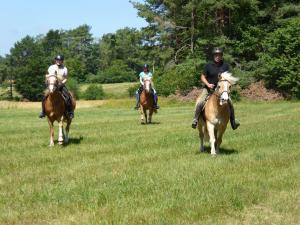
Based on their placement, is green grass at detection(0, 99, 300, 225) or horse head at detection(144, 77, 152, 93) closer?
green grass at detection(0, 99, 300, 225)

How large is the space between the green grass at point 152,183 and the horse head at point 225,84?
4.78ft

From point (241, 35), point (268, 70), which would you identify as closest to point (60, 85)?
point (268, 70)

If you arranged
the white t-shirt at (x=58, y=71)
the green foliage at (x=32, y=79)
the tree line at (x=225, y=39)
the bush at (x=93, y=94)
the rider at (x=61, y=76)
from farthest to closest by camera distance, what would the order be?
the green foliage at (x=32, y=79) → the bush at (x=93, y=94) → the tree line at (x=225, y=39) → the rider at (x=61, y=76) → the white t-shirt at (x=58, y=71)

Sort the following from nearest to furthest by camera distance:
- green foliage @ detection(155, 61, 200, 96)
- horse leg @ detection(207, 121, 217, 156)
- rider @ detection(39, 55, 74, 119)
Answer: horse leg @ detection(207, 121, 217, 156) → rider @ detection(39, 55, 74, 119) → green foliage @ detection(155, 61, 200, 96)

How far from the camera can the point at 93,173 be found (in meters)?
11.2

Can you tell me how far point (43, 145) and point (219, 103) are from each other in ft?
22.1

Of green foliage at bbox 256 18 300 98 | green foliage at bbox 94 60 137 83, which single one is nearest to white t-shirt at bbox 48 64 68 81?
green foliage at bbox 256 18 300 98

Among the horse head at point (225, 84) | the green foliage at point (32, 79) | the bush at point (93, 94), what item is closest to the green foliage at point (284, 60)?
the bush at point (93, 94)

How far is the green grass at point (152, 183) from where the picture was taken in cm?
754

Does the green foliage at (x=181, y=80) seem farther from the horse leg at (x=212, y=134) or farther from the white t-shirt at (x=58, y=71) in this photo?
the horse leg at (x=212, y=134)

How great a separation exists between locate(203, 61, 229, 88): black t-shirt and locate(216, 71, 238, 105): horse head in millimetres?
645

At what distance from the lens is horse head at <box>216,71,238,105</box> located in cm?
1266

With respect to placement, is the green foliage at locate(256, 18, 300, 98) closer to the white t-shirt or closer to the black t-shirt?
the white t-shirt

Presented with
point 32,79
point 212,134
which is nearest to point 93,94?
point 32,79
